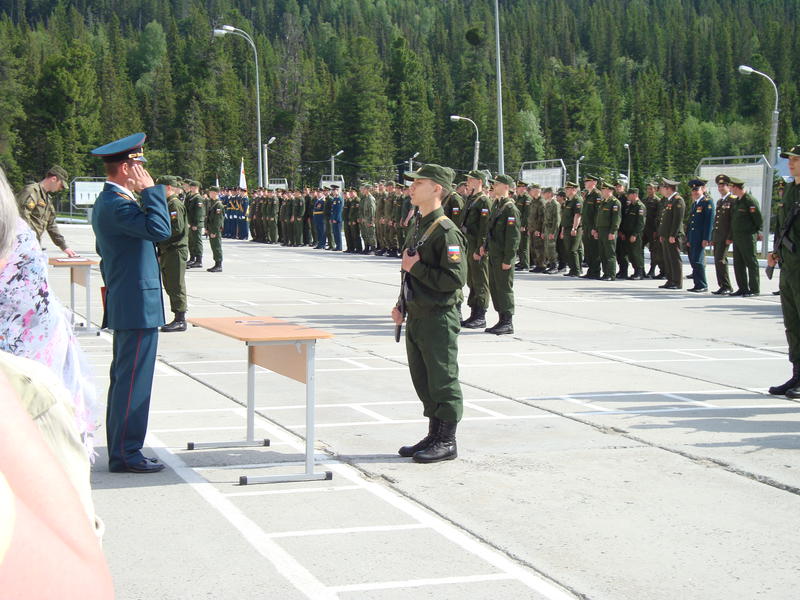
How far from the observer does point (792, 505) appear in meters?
5.90

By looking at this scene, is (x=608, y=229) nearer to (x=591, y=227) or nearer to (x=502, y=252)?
(x=591, y=227)

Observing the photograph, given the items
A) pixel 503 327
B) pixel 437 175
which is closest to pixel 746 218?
pixel 503 327

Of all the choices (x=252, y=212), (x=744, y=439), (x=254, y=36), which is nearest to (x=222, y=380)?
(x=744, y=439)

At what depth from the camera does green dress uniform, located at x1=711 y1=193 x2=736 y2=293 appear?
64.7ft

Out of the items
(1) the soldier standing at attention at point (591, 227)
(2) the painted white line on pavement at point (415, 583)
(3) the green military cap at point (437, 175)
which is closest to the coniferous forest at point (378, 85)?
(1) the soldier standing at attention at point (591, 227)

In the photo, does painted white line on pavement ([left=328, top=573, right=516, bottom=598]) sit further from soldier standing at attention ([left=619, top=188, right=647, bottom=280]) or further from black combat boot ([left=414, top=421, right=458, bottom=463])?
soldier standing at attention ([left=619, top=188, right=647, bottom=280])

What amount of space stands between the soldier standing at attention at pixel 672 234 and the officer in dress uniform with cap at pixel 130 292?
618 inches

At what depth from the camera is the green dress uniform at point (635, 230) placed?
2359cm

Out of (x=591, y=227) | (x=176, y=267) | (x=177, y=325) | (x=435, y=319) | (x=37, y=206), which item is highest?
(x=37, y=206)

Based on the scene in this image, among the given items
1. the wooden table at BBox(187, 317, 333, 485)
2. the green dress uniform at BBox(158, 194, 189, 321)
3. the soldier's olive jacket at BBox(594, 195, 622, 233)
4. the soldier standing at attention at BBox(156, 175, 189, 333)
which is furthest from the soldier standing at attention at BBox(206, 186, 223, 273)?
the wooden table at BBox(187, 317, 333, 485)

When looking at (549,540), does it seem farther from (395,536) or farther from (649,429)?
(649,429)

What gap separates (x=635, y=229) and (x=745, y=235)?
4620 mm

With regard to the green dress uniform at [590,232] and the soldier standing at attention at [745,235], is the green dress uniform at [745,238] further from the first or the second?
the green dress uniform at [590,232]

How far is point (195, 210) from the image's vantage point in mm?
21188
